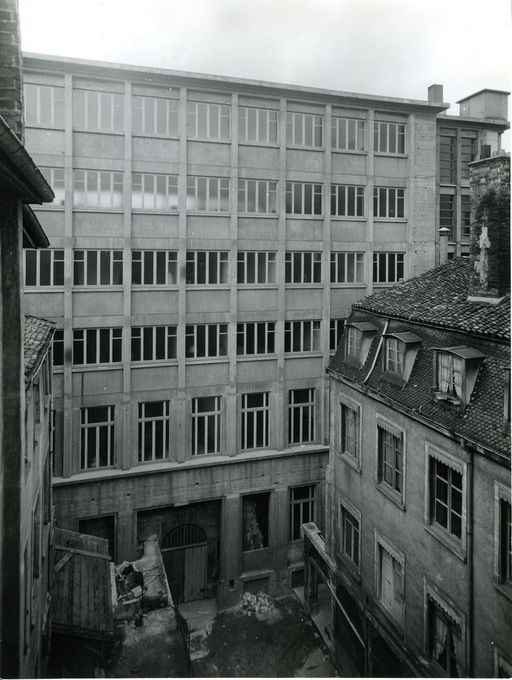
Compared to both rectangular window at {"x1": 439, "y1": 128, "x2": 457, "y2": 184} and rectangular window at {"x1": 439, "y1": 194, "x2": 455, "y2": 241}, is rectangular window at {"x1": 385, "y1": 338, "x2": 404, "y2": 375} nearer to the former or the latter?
rectangular window at {"x1": 439, "y1": 194, "x2": 455, "y2": 241}

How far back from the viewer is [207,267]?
25.4m

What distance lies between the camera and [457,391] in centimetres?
1355

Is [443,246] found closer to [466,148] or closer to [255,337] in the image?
[466,148]

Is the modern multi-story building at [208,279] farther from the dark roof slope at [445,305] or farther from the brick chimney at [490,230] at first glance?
the brick chimney at [490,230]

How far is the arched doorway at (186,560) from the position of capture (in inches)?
987

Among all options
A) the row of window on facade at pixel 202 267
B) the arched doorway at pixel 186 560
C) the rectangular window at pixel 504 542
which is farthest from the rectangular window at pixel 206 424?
the rectangular window at pixel 504 542

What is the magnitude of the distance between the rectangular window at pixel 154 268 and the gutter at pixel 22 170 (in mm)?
15399

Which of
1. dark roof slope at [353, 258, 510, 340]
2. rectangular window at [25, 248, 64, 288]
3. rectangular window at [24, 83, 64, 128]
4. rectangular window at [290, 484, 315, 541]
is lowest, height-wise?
rectangular window at [290, 484, 315, 541]

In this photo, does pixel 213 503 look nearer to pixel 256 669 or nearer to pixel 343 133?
pixel 256 669

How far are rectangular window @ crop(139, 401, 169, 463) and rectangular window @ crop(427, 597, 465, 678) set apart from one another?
14.3 meters

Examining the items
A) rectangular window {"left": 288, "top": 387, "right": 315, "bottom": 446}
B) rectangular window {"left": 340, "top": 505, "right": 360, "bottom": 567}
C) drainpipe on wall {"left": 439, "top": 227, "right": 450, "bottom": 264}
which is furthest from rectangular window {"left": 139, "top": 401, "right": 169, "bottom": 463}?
drainpipe on wall {"left": 439, "top": 227, "right": 450, "bottom": 264}

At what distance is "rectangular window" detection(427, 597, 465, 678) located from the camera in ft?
43.1

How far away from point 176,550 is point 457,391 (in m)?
17.0

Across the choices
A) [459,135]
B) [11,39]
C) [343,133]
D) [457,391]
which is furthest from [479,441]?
[459,135]
